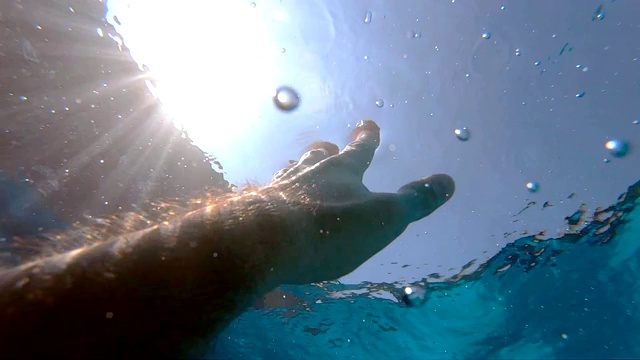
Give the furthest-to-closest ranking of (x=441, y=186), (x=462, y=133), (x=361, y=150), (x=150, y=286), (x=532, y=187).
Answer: (x=532, y=187)
(x=462, y=133)
(x=361, y=150)
(x=441, y=186)
(x=150, y=286)

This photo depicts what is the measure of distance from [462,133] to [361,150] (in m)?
5.44

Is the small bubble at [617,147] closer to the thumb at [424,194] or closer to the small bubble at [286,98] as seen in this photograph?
the thumb at [424,194]

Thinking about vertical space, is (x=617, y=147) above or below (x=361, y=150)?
above

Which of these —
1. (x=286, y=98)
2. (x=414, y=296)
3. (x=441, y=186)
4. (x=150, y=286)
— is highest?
(x=286, y=98)

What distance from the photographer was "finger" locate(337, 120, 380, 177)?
4566 mm

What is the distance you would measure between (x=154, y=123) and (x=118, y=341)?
31.3ft

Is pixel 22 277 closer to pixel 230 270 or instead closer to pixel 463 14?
pixel 230 270

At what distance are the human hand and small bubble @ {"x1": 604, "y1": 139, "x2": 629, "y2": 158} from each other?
27.3 ft

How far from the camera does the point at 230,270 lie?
246 cm

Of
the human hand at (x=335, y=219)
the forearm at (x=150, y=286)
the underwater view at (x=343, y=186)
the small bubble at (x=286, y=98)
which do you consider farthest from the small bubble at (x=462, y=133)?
the forearm at (x=150, y=286)

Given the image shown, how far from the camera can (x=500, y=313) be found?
16.9 meters

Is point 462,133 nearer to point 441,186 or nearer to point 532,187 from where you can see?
point 532,187

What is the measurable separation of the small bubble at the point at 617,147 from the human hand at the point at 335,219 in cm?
833

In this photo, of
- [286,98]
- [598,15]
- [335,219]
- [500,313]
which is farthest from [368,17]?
[500,313]
